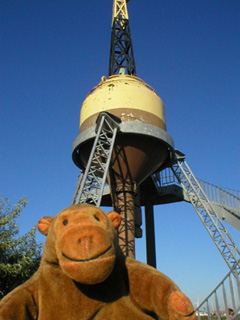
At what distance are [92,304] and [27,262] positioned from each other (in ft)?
25.3

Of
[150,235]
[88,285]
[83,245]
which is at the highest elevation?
[150,235]

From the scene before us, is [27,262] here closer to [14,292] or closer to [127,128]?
[127,128]

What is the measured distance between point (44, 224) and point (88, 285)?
0.76 m

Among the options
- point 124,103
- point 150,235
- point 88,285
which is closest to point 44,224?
point 88,285

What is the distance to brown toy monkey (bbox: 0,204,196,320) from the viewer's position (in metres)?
2.37

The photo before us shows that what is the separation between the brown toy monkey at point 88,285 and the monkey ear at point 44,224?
118 mm

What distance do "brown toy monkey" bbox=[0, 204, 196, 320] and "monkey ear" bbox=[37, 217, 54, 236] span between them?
118 millimetres

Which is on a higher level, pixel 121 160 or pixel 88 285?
pixel 121 160

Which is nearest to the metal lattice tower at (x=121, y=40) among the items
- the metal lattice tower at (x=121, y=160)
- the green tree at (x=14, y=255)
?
the metal lattice tower at (x=121, y=160)

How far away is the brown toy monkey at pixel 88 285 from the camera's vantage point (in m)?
2.37

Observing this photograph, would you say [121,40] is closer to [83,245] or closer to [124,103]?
[124,103]

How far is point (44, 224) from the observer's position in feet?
9.93

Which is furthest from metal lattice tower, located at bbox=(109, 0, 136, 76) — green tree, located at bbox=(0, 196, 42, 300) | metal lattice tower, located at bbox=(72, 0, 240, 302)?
green tree, located at bbox=(0, 196, 42, 300)

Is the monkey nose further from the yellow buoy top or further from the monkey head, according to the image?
the yellow buoy top
